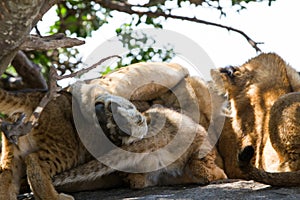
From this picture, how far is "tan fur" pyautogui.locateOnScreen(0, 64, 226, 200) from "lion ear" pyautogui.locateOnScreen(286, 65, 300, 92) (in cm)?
81

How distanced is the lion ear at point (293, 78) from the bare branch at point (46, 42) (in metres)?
2.33

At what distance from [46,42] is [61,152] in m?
1.34

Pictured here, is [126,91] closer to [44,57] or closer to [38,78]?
[38,78]

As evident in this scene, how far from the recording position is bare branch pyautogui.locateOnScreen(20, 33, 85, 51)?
2.62 meters

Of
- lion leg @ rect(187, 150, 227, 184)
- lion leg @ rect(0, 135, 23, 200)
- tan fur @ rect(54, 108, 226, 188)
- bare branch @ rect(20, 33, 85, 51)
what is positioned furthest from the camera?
lion leg @ rect(187, 150, 227, 184)

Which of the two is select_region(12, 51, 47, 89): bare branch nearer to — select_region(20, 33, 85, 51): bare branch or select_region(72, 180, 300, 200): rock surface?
select_region(72, 180, 300, 200): rock surface

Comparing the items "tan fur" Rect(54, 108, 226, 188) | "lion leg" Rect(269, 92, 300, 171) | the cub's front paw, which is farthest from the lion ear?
the cub's front paw

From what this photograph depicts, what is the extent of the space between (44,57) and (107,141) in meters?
3.69

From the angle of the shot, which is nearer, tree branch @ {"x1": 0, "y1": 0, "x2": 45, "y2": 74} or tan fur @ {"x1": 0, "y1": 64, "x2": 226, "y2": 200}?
tree branch @ {"x1": 0, "y1": 0, "x2": 45, "y2": 74}

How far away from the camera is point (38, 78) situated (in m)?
6.46

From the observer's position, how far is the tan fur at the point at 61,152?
12.1ft

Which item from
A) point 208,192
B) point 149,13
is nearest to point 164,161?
point 208,192

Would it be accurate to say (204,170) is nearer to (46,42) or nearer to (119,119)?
(119,119)

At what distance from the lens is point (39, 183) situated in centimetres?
358
